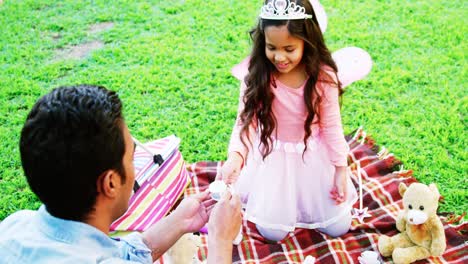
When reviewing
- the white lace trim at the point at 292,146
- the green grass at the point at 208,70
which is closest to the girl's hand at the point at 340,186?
the white lace trim at the point at 292,146

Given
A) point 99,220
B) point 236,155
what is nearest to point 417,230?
point 236,155

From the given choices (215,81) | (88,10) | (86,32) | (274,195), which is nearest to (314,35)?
(274,195)

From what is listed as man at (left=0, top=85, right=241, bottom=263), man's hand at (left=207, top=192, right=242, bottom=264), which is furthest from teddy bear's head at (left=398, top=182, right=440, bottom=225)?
man at (left=0, top=85, right=241, bottom=263)

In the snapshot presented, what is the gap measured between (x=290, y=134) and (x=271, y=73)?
0.33 m

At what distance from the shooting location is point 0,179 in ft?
10.9

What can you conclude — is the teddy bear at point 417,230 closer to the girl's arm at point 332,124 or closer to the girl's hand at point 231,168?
the girl's arm at point 332,124

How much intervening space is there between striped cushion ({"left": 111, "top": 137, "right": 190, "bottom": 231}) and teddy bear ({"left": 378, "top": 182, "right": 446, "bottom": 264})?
1.15 meters

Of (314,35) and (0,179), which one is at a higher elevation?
(314,35)

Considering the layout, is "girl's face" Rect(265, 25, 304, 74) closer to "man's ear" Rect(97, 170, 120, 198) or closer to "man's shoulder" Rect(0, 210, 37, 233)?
"man's ear" Rect(97, 170, 120, 198)

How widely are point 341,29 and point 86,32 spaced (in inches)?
96.6

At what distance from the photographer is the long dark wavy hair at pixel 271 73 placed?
2184mm

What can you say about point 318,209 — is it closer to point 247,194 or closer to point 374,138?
point 247,194

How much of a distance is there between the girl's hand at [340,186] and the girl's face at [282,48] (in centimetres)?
60

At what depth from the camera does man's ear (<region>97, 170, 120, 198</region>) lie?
1475 mm
